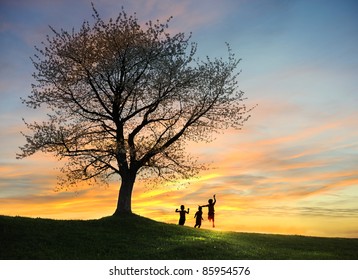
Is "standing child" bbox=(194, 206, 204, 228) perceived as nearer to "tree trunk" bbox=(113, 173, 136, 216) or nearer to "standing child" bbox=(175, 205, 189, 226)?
Result: "standing child" bbox=(175, 205, 189, 226)

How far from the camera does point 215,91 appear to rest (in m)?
42.7

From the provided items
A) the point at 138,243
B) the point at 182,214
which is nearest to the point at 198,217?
the point at 182,214

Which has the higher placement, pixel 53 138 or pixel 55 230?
pixel 53 138

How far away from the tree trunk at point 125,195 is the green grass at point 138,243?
1124mm

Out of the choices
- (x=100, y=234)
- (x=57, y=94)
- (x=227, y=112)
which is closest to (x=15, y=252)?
(x=100, y=234)

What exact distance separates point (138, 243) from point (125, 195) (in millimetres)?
9421

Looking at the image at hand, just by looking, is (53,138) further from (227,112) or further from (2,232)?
(227,112)

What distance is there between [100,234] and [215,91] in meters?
17.5

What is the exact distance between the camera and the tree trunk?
3950 centimetres

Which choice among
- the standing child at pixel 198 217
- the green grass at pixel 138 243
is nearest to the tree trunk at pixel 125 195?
the green grass at pixel 138 243

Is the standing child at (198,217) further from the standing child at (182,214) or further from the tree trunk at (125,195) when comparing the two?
the tree trunk at (125,195)

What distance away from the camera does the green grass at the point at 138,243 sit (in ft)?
89.2

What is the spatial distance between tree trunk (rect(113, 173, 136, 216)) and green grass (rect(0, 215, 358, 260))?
1.12 m
